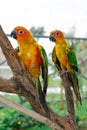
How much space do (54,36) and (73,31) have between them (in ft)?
14.3

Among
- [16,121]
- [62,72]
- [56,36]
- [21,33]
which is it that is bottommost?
A: [16,121]

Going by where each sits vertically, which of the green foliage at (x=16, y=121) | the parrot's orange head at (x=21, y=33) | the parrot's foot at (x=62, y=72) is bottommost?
the green foliage at (x=16, y=121)

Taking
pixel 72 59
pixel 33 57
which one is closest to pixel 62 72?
pixel 72 59

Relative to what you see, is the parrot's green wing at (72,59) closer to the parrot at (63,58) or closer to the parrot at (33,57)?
the parrot at (63,58)

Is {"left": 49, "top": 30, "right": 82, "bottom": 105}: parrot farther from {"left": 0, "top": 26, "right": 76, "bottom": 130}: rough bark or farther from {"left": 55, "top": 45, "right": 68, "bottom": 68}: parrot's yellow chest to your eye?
{"left": 0, "top": 26, "right": 76, "bottom": 130}: rough bark

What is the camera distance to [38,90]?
167 centimetres

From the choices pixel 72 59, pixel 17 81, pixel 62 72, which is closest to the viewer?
pixel 17 81

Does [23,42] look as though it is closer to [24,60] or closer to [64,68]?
[24,60]

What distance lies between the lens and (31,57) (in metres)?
1.67

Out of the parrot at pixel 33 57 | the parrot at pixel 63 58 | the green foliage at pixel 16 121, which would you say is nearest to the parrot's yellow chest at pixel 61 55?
the parrot at pixel 63 58

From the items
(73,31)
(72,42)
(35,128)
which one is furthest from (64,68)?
(73,31)

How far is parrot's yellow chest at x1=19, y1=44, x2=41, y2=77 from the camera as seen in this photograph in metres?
1.68

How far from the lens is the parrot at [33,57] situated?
1.65 meters

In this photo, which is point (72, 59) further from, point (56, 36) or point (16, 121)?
point (16, 121)
